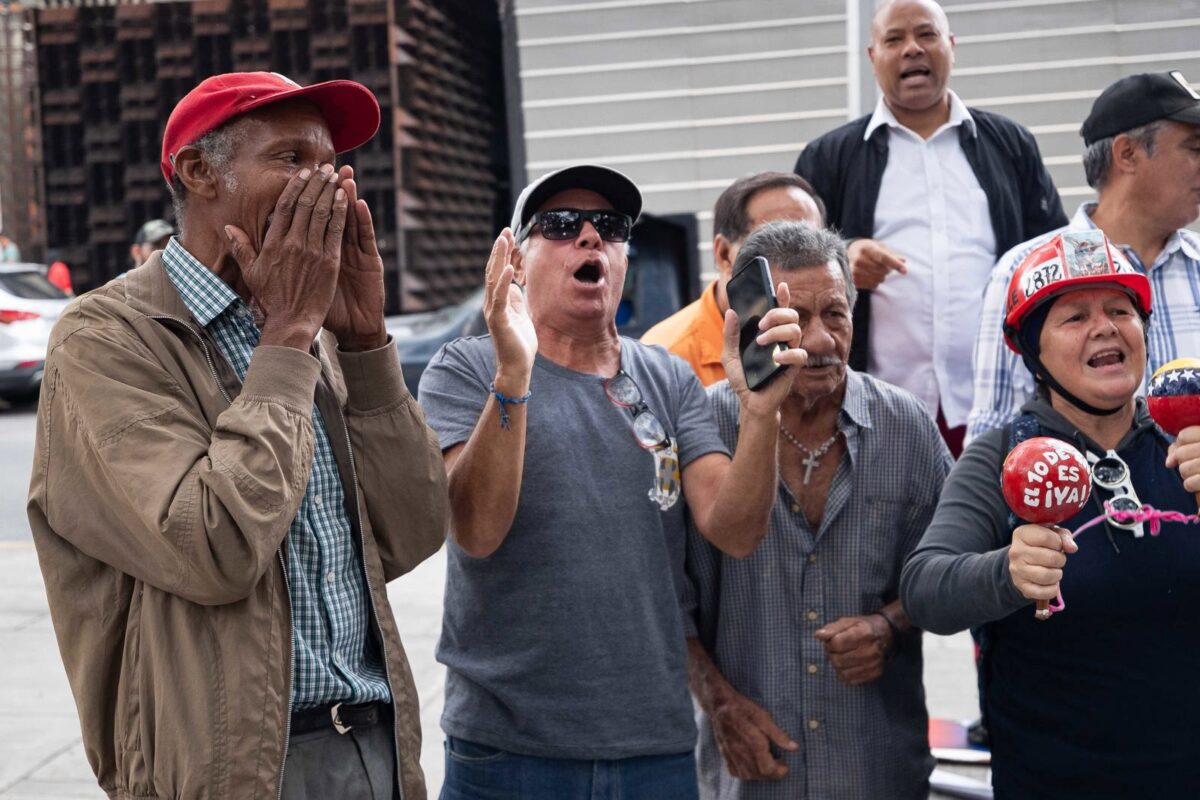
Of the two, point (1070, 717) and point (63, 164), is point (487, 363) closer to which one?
point (1070, 717)

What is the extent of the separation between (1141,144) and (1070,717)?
167 cm

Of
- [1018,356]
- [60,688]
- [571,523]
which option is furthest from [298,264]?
[60,688]

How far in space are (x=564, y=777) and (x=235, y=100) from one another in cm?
136

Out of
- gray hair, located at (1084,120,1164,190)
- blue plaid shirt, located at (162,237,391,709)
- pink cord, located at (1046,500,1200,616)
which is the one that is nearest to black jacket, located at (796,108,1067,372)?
gray hair, located at (1084,120,1164,190)

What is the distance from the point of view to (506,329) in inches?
94.0

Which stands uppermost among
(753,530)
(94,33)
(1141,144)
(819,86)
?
(94,33)

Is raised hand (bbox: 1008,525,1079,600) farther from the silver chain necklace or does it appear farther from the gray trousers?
the gray trousers

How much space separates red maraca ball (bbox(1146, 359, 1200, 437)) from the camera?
7.44 feet

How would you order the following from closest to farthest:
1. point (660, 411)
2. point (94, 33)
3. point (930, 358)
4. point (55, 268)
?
point (660, 411)
point (930, 358)
point (55, 268)
point (94, 33)

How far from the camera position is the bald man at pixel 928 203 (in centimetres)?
402

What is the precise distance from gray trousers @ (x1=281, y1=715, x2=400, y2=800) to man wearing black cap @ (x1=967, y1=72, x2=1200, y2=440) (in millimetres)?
1843

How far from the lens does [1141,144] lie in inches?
135

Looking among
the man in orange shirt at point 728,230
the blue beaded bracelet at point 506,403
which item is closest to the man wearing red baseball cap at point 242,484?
the blue beaded bracelet at point 506,403

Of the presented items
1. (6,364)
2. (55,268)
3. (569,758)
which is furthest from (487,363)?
(55,268)
